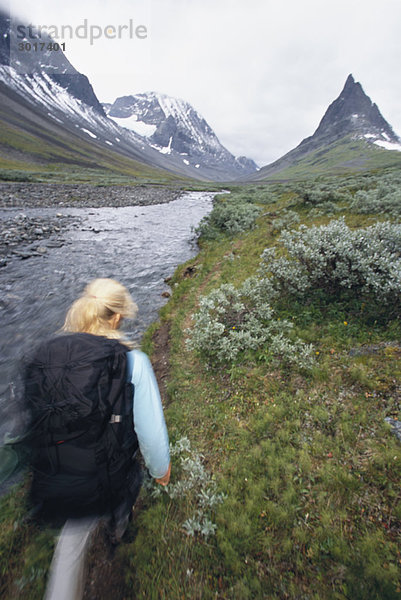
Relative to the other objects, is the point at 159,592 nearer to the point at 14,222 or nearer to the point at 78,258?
the point at 78,258

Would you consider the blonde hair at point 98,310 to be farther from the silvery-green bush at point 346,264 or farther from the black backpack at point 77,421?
the silvery-green bush at point 346,264

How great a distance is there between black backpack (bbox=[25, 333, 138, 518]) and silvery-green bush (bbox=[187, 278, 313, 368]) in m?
4.16

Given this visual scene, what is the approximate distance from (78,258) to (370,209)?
728 inches

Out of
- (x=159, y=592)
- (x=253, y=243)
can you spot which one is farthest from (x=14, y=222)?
(x=159, y=592)

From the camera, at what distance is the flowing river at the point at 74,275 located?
870cm

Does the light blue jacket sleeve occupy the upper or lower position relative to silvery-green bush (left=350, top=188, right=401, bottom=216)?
lower

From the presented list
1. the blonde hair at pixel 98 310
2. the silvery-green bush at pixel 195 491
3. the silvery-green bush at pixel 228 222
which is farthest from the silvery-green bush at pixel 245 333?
the silvery-green bush at pixel 228 222

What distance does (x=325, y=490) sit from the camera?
12.0ft

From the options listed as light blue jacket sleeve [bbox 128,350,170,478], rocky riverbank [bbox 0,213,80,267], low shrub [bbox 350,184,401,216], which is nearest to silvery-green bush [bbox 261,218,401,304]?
light blue jacket sleeve [bbox 128,350,170,478]

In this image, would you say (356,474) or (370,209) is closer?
(356,474)

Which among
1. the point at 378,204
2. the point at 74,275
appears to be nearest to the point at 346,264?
the point at 378,204

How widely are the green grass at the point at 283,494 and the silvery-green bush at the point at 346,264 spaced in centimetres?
117

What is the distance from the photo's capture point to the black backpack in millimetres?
2254

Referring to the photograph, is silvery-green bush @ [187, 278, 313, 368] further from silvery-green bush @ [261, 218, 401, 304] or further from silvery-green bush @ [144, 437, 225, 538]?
silvery-green bush @ [144, 437, 225, 538]
